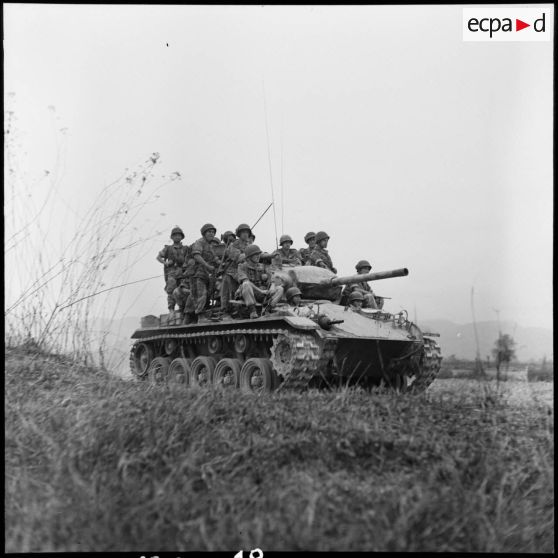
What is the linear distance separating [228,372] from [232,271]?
5.86ft

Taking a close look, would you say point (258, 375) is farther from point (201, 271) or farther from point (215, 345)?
point (201, 271)

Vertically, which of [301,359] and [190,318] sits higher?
[190,318]

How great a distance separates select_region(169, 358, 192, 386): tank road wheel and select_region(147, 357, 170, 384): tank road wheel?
0.78ft

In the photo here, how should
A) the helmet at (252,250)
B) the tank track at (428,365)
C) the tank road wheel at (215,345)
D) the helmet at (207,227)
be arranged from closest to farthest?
1. the tank track at (428,365)
2. the helmet at (252,250)
3. the tank road wheel at (215,345)
4. the helmet at (207,227)

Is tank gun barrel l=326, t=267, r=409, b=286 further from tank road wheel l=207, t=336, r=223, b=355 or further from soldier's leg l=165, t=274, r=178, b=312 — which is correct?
soldier's leg l=165, t=274, r=178, b=312

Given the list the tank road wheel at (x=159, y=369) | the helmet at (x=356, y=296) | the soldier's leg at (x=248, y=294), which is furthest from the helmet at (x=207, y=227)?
the helmet at (x=356, y=296)

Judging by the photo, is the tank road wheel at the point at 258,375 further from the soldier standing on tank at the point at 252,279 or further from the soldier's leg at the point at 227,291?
the soldier's leg at the point at 227,291

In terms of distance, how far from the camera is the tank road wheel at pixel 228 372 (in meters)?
11.1

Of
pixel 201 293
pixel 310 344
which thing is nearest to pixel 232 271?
pixel 201 293

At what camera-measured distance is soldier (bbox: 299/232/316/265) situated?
13766 mm

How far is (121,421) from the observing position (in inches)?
220

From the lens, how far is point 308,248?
14.1 metres

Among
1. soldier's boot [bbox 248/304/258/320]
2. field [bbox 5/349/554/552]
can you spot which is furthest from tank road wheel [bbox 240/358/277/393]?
field [bbox 5/349/554/552]

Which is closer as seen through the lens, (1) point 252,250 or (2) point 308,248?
(1) point 252,250
